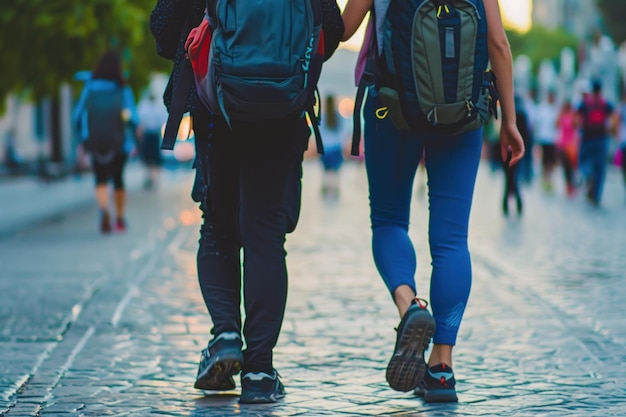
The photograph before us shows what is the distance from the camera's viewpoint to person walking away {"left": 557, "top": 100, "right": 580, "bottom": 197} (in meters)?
21.9

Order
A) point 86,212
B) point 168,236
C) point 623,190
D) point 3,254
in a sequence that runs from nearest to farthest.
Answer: point 3,254 < point 168,236 < point 86,212 < point 623,190

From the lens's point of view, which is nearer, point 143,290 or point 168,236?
point 143,290

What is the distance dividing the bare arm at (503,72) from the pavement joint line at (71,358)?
1902 millimetres

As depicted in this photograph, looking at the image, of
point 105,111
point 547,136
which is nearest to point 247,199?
point 105,111

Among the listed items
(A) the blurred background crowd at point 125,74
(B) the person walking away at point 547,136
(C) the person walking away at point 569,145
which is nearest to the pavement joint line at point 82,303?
(A) the blurred background crowd at point 125,74

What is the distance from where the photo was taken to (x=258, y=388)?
4883 mm

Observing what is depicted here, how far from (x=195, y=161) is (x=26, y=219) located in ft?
40.8

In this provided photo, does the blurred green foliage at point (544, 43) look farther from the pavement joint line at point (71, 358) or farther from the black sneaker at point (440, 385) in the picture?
the black sneaker at point (440, 385)

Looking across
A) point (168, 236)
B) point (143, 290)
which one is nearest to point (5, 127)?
point (168, 236)

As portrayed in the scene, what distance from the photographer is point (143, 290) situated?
8.77 m

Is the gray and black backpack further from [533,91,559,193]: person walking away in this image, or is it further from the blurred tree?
the blurred tree

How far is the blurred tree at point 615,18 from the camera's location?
244ft

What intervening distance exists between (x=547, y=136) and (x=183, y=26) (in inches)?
806

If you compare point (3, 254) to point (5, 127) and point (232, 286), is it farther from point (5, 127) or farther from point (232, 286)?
point (5, 127)
